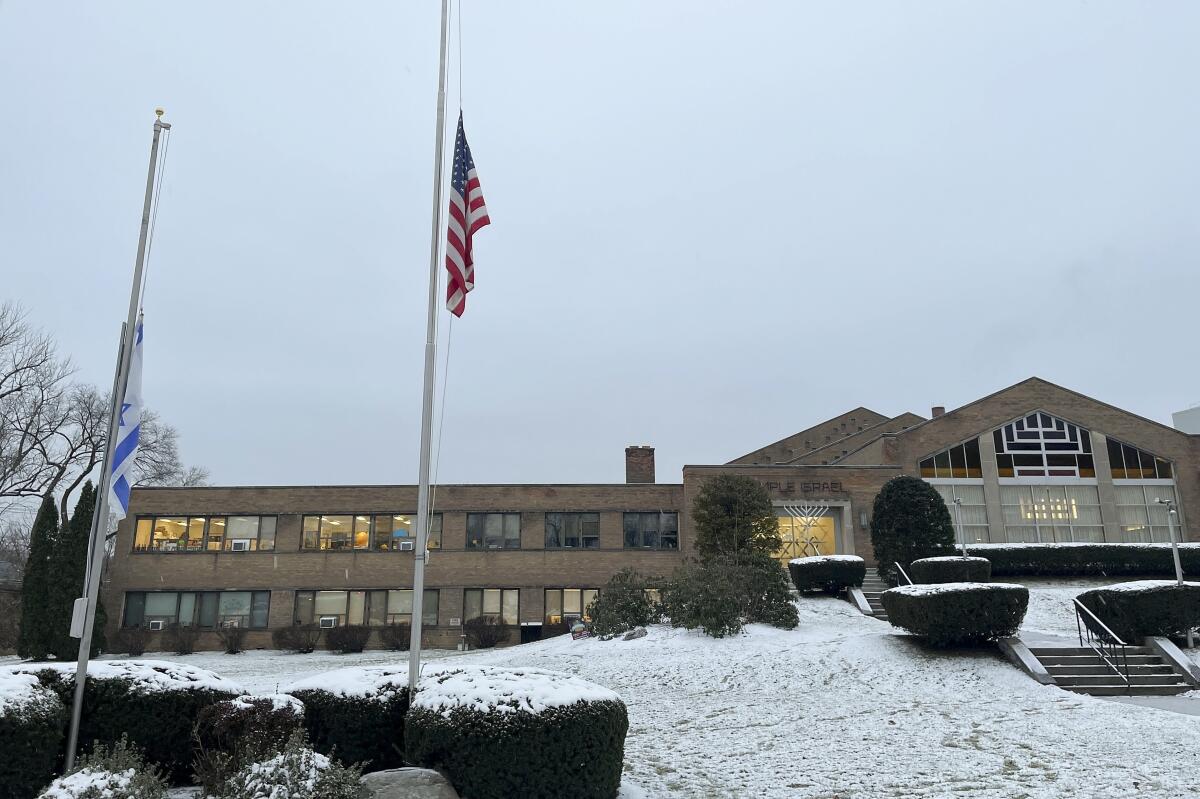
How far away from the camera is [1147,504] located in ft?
112

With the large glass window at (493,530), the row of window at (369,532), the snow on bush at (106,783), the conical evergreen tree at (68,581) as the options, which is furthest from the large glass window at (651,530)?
the snow on bush at (106,783)

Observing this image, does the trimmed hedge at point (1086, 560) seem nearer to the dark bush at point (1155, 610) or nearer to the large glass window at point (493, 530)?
the dark bush at point (1155, 610)

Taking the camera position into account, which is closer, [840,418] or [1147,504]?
[1147,504]

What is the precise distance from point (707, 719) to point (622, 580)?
9.94 metres

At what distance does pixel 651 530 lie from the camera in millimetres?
34875

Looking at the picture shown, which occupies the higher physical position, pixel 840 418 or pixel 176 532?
pixel 840 418

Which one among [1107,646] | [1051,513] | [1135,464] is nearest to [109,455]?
[1107,646]

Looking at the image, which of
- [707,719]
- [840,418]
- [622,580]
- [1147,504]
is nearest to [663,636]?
[622,580]

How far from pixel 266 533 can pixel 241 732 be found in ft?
96.4

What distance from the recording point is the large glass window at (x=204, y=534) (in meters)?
34.6

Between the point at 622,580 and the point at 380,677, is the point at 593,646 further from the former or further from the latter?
the point at 380,677

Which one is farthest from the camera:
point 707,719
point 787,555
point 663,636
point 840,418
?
point 840,418

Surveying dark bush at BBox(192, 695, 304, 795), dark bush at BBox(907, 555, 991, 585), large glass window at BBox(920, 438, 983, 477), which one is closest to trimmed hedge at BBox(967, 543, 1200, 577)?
large glass window at BBox(920, 438, 983, 477)

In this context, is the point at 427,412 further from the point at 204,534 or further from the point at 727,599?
the point at 204,534
